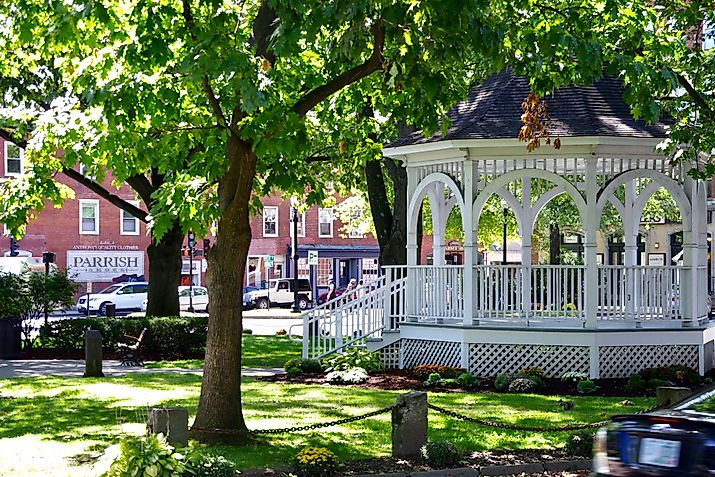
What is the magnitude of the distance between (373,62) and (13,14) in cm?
721

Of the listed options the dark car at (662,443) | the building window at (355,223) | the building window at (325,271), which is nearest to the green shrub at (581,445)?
the dark car at (662,443)

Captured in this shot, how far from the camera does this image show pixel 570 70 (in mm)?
13352

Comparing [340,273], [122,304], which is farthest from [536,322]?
[340,273]

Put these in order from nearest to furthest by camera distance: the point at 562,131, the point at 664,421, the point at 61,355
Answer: the point at 664,421, the point at 562,131, the point at 61,355

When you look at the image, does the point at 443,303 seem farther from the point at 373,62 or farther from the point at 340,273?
the point at 340,273

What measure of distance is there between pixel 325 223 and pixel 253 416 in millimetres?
50874

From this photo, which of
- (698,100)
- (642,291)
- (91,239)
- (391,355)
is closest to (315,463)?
(698,100)

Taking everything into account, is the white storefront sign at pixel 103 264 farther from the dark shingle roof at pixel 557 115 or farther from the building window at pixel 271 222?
the dark shingle roof at pixel 557 115

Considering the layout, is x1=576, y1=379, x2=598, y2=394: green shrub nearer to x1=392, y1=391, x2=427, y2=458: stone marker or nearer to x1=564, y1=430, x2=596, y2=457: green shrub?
x1=564, y1=430, x2=596, y2=457: green shrub

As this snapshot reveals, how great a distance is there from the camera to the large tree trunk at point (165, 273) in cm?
2667

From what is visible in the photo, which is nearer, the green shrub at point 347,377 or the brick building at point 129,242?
A: the green shrub at point 347,377

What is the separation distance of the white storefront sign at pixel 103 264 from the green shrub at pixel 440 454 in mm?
47497

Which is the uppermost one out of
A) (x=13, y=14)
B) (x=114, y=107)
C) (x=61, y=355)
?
(x=13, y=14)

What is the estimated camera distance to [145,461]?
8977mm
